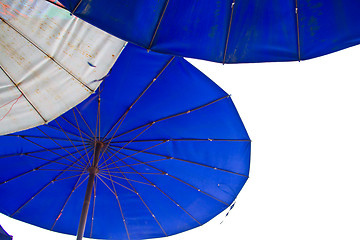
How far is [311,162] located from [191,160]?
3204mm

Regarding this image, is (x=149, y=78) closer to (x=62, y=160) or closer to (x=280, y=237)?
(x=62, y=160)

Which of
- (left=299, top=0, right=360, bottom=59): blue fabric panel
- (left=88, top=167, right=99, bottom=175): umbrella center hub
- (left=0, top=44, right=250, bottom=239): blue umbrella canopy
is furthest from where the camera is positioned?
(left=88, top=167, right=99, bottom=175): umbrella center hub

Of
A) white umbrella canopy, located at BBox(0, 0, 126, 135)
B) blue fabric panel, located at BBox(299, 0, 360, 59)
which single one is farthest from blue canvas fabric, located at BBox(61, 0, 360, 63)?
white umbrella canopy, located at BBox(0, 0, 126, 135)

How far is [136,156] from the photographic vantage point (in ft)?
17.6

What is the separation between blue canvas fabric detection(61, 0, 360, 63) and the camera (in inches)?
108

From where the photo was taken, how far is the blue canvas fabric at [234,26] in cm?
273

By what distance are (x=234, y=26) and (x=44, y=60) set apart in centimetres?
187

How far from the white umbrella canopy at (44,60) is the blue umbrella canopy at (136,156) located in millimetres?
803

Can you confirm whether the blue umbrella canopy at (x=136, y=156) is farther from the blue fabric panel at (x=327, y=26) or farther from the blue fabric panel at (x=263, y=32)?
the blue fabric panel at (x=327, y=26)

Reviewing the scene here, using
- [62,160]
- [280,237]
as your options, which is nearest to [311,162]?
[280,237]

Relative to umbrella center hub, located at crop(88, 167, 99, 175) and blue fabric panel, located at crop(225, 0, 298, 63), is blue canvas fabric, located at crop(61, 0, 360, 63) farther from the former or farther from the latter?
umbrella center hub, located at crop(88, 167, 99, 175)

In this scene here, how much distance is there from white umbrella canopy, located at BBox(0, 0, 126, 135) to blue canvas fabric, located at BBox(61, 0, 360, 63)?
52cm

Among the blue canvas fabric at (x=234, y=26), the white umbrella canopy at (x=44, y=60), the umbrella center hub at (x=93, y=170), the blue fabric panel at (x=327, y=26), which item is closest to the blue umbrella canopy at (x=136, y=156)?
the umbrella center hub at (x=93, y=170)

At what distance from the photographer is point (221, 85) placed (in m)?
4.63
